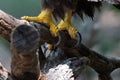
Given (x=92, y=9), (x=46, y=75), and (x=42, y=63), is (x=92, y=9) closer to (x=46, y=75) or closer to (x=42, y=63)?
(x=42, y=63)

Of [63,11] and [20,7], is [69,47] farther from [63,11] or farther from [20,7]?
[20,7]

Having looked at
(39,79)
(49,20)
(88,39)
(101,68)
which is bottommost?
(39,79)

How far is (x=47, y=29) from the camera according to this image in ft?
12.4

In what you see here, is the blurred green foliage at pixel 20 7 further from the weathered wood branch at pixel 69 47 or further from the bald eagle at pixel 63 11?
the weathered wood branch at pixel 69 47

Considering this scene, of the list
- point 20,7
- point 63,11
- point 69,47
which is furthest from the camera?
point 20,7

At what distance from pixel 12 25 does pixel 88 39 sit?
12.5 ft

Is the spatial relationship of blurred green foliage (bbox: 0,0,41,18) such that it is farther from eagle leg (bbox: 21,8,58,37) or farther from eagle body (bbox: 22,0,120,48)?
eagle leg (bbox: 21,8,58,37)

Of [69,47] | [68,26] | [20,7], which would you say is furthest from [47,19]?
[20,7]

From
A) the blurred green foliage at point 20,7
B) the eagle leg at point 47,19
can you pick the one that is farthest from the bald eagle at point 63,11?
the blurred green foliage at point 20,7

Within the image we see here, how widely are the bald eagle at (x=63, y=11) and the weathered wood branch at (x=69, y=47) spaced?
79 mm

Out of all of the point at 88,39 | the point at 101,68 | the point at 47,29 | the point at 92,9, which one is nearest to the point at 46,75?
the point at 47,29

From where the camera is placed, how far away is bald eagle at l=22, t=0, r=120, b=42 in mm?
3957

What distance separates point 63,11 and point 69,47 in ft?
1.50

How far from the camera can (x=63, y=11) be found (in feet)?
14.0
